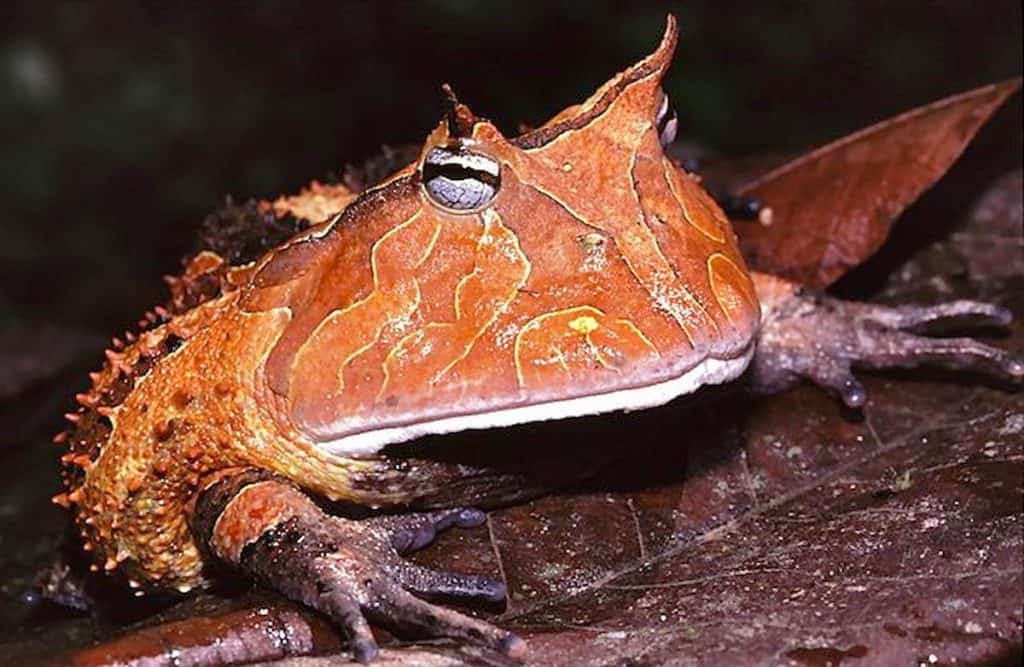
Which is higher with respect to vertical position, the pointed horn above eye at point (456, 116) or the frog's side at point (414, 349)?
the pointed horn above eye at point (456, 116)

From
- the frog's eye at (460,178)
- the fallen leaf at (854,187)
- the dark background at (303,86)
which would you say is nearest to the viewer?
the frog's eye at (460,178)

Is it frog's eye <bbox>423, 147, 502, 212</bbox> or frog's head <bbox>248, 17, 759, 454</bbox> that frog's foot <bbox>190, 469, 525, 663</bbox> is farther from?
frog's eye <bbox>423, 147, 502, 212</bbox>

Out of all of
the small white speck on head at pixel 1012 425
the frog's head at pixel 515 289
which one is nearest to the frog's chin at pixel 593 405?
the frog's head at pixel 515 289

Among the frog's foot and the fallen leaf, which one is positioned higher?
the fallen leaf

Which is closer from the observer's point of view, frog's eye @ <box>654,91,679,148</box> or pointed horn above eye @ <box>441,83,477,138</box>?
pointed horn above eye @ <box>441,83,477,138</box>

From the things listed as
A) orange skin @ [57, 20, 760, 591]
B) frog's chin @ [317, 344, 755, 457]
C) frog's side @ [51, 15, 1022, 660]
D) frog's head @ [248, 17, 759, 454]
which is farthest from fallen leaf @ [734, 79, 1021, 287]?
frog's chin @ [317, 344, 755, 457]

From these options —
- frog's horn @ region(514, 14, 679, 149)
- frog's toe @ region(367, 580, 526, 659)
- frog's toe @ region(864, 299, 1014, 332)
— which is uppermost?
frog's horn @ region(514, 14, 679, 149)

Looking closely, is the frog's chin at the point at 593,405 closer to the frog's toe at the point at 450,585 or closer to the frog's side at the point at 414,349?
the frog's side at the point at 414,349
